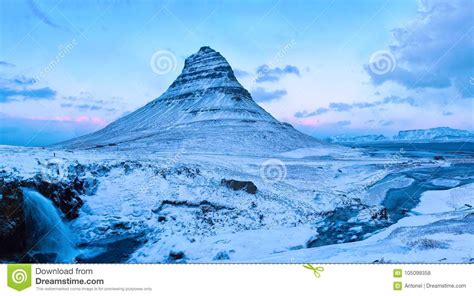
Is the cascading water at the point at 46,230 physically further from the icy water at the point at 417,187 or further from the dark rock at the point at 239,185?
the icy water at the point at 417,187

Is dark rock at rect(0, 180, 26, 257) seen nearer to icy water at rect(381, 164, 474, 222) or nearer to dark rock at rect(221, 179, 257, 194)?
dark rock at rect(221, 179, 257, 194)

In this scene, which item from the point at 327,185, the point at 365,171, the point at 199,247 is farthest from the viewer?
the point at 365,171

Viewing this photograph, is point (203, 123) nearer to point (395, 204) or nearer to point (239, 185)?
point (239, 185)

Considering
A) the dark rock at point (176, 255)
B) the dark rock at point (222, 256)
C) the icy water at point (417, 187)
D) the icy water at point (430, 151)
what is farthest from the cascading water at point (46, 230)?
the icy water at point (430, 151)
